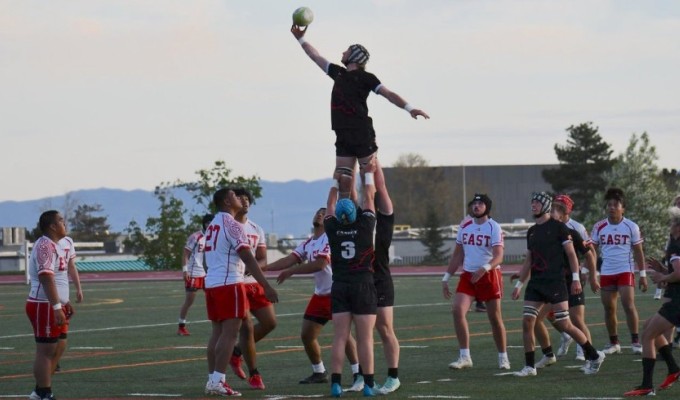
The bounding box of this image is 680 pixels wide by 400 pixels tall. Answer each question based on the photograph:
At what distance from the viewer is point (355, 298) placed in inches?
586

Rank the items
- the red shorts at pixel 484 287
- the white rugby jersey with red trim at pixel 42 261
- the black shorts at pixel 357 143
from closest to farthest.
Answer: the white rugby jersey with red trim at pixel 42 261 → the black shorts at pixel 357 143 → the red shorts at pixel 484 287

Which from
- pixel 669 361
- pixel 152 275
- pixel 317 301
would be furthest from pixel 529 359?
pixel 152 275

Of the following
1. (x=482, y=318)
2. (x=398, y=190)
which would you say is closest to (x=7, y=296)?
(x=482, y=318)

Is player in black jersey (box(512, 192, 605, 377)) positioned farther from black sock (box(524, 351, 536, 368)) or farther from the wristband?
the wristband

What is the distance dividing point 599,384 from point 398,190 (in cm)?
12774

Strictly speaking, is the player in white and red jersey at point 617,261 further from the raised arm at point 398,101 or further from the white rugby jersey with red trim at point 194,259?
the white rugby jersey with red trim at point 194,259

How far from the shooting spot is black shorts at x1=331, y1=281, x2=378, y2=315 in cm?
1488

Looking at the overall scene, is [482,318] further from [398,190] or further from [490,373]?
[398,190]

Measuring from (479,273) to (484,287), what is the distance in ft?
1.22

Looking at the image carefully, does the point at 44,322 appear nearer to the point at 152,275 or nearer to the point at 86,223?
the point at 152,275

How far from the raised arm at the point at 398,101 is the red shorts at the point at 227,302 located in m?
2.64

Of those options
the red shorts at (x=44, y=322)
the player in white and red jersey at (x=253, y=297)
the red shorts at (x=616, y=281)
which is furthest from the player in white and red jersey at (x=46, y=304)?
the red shorts at (x=616, y=281)

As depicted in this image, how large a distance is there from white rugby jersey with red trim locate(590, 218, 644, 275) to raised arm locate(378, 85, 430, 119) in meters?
6.29

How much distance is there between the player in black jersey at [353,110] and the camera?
15.6 metres
